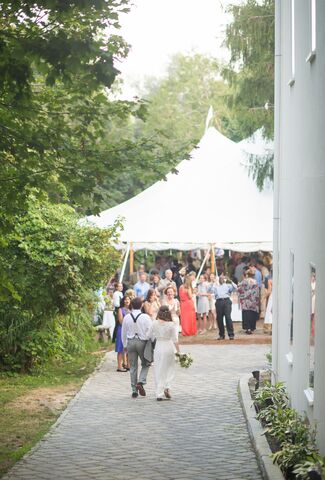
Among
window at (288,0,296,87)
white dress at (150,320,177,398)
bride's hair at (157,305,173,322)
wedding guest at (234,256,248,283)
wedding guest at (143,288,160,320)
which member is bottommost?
white dress at (150,320,177,398)

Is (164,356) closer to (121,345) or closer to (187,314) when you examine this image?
(121,345)

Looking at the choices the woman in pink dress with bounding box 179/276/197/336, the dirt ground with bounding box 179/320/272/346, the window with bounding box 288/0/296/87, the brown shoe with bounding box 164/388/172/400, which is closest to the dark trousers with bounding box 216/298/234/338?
the dirt ground with bounding box 179/320/272/346

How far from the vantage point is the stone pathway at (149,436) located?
12461 millimetres

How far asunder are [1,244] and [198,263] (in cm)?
2312

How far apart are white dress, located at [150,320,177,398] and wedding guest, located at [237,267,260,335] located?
31.6 feet

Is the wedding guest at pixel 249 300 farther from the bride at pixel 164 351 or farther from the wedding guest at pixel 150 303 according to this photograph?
the bride at pixel 164 351

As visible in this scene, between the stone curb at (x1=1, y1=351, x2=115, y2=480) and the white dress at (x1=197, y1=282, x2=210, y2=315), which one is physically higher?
the white dress at (x1=197, y1=282, x2=210, y2=315)

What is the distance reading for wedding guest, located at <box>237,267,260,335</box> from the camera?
2780 cm

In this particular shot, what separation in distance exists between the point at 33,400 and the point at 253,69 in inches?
687

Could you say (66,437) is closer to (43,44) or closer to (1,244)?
(1,244)

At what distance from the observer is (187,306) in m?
28.6

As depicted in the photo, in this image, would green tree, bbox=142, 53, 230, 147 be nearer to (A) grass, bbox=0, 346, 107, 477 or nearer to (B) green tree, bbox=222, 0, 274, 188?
(B) green tree, bbox=222, 0, 274, 188

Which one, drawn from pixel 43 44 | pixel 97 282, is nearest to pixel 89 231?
pixel 97 282

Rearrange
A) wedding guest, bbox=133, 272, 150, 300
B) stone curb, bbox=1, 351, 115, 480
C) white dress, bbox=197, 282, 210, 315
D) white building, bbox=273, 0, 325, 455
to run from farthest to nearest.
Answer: white dress, bbox=197, 282, 210, 315 → wedding guest, bbox=133, 272, 150, 300 → stone curb, bbox=1, 351, 115, 480 → white building, bbox=273, 0, 325, 455
